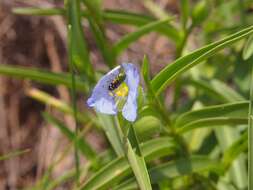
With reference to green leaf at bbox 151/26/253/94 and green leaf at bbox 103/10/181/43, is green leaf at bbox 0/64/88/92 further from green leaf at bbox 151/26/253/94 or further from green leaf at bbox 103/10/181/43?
green leaf at bbox 151/26/253/94

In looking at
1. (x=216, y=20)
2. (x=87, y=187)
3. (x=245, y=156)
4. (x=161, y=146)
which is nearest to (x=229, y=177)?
(x=245, y=156)

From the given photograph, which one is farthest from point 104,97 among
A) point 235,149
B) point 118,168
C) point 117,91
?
point 235,149

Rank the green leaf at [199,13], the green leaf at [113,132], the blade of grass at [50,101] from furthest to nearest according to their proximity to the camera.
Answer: the blade of grass at [50,101]
the green leaf at [199,13]
the green leaf at [113,132]

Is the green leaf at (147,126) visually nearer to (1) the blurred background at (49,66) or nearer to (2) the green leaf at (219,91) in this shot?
(2) the green leaf at (219,91)

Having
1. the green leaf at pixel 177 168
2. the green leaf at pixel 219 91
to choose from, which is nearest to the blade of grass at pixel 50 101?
the green leaf at pixel 219 91

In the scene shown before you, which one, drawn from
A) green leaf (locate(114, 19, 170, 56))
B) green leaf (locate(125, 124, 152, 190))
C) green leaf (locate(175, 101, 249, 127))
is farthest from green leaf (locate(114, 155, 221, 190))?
green leaf (locate(114, 19, 170, 56))

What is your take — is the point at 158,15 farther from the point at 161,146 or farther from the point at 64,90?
the point at 161,146
